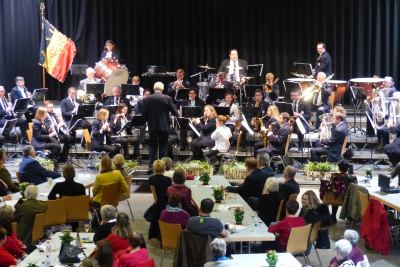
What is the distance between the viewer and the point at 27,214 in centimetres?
679

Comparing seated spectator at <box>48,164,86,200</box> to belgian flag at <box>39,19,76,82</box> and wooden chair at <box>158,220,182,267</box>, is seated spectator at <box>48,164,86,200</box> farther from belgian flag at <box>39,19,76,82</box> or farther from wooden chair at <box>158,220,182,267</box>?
belgian flag at <box>39,19,76,82</box>

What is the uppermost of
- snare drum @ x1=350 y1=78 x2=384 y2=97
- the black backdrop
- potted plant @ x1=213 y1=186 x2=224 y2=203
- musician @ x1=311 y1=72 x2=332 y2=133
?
the black backdrop

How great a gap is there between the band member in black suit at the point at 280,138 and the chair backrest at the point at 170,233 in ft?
16.9

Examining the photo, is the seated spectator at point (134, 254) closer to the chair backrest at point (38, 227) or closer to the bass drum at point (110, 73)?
the chair backrest at point (38, 227)

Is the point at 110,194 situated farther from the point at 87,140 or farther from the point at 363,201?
the point at 87,140

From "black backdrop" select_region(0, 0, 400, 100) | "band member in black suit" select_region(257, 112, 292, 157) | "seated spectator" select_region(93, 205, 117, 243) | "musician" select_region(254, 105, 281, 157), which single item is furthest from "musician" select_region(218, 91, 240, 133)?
"seated spectator" select_region(93, 205, 117, 243)

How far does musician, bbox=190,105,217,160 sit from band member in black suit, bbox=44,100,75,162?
106 inches

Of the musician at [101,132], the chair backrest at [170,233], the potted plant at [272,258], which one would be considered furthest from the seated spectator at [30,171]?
the potted plant at [272,258]

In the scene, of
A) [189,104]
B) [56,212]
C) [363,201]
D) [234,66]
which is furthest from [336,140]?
[56,212]

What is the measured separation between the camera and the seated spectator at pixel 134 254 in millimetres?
5402

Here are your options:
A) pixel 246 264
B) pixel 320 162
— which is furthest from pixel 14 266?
pixel 320 162

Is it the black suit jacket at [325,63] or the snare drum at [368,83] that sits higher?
the black suit jacket at [325,63]

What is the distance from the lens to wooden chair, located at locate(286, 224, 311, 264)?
20.7 feet

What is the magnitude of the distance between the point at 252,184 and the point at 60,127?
18.7 feet
